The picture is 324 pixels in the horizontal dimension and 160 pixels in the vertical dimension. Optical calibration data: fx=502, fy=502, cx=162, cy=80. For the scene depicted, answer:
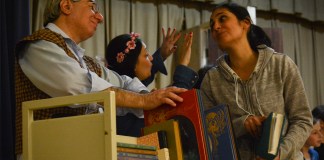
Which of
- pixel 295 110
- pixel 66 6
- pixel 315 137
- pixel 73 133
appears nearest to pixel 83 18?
pixel 66 6

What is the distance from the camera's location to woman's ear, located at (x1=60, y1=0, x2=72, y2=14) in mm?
1832

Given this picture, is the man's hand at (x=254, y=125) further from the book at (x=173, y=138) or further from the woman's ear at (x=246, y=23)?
the woman's ear at (x=246, y=23)

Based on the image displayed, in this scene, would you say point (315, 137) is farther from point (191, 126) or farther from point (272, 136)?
point (191, 126)

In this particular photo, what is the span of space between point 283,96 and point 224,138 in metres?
0.38

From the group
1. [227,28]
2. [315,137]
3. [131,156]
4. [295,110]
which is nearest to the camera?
[131,156]

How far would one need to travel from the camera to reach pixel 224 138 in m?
1.41

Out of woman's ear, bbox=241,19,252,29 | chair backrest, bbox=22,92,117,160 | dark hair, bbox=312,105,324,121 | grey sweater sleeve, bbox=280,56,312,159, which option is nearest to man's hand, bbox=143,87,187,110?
chair backrest, bbox=22,92,117,160

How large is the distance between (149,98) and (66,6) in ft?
1.92

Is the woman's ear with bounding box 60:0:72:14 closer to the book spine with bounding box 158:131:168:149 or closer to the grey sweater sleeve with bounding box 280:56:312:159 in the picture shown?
the book spine with bounding box 158:131:168:149

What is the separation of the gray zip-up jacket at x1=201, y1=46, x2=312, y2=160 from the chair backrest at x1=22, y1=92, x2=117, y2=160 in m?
0.54

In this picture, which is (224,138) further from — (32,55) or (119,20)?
(119,20)

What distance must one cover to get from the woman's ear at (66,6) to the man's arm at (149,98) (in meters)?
0.49

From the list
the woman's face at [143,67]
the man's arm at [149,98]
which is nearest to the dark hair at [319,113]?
the woman's face at [143,67]

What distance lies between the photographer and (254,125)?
1.57 m
